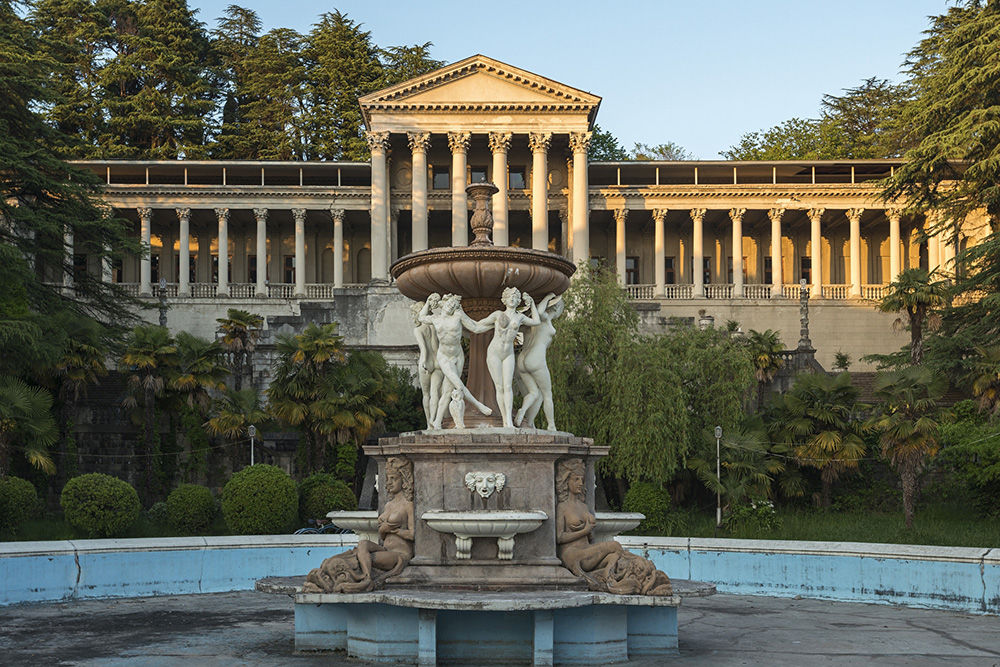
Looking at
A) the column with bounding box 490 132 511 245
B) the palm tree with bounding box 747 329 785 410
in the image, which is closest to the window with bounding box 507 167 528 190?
the column with bounding box 490 132 511 245

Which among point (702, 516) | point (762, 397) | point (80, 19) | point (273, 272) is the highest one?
point (80, 19)

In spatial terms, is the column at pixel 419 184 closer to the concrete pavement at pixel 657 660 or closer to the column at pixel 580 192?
the column at pixel 580 192

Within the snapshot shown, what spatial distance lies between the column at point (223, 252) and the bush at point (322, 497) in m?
28.2

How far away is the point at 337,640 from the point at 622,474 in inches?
712

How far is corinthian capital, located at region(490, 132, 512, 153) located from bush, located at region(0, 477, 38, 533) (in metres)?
32.6

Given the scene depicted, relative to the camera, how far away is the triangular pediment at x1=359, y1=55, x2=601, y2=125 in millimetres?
54188

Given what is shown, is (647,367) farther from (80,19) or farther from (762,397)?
(80,19)

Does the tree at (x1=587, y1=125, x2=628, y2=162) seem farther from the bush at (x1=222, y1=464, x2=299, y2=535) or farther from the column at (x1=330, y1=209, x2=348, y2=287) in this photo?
the bush at (x1=222, y1=464, x2=299, y2=535)

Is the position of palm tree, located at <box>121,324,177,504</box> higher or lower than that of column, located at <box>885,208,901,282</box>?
lower

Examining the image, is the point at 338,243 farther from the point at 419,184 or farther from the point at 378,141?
the point at 378,141

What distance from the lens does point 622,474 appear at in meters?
29.1

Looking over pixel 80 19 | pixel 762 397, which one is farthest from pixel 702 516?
pixel 80 19

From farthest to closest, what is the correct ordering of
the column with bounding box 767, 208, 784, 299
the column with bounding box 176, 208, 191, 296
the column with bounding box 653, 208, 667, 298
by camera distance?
the column with bounding box 653, 208, 667, 298, the column with bounding box 767, 208, 784, 299, the column with bounding box 176, 208, 191, 296

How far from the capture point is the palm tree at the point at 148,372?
3291cm
